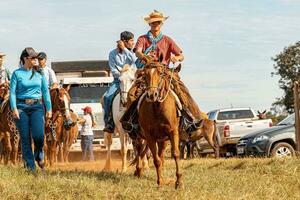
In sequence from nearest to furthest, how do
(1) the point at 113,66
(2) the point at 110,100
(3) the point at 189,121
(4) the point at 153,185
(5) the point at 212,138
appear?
(4) the point at 153,185, (3) the point at 189,121, (1) the point at 113,66, (2) the point at 110,100, (5) the point at 212,138

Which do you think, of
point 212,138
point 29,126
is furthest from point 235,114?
point 29,126

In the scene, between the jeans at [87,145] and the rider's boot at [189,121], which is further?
the jeans at [87,145]

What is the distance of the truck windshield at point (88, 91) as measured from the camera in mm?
27750

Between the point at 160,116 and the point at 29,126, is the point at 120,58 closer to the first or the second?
the point at 29,126

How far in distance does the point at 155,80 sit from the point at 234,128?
19845 millimetres

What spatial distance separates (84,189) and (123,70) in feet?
20.2

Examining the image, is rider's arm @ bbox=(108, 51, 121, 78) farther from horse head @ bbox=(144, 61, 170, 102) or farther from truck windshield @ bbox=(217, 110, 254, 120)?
truck windshield @ bbox=(217, 110, 254, 120)

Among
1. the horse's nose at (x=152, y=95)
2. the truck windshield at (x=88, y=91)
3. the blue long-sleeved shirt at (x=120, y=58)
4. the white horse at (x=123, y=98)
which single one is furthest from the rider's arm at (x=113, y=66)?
the truck windshield at (x=88, y=91)

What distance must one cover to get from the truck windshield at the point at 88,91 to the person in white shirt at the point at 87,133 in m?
1.20

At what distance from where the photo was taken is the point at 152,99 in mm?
11914

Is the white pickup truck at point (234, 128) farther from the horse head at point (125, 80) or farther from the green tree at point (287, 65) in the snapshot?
the green tree at point (287, 65)

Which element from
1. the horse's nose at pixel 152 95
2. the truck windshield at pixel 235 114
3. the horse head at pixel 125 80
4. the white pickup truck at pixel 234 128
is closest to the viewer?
the horse's nose at pixel 152 95

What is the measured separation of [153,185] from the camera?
12531mm

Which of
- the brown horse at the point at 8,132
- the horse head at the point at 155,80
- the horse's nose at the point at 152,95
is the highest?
the horse head at the point at 155,80
